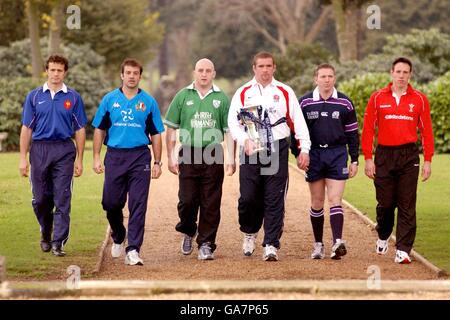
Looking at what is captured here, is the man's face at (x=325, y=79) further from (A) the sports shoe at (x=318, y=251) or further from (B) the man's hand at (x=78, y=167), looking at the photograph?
(B) the man's hand at (x=78, y=167)

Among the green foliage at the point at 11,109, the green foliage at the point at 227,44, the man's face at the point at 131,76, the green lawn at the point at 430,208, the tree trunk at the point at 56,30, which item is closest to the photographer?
the man's face at the point at 131,76

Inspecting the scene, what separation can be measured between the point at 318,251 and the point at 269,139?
1.34 meters

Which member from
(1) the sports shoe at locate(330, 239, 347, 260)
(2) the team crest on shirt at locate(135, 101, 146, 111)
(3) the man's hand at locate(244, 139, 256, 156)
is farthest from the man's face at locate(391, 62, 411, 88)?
(2) the team crest on shirt at locate(135, 101, 146, 111)

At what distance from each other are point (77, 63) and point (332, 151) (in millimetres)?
26345

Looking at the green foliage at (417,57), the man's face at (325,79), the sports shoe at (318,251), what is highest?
the green foliage at (417,57)

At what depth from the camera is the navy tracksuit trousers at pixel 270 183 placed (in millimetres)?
11906

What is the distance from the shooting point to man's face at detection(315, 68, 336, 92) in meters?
11.9

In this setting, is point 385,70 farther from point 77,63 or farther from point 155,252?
point 155,252

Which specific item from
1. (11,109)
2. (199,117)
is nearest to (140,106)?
(199,117)

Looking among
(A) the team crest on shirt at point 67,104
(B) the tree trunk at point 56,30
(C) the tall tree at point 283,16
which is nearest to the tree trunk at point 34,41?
(B) the tree trunk at point 56,30

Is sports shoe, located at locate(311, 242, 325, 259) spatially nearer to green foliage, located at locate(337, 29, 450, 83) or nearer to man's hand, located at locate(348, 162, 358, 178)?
man's hand, located at locate(348, 162, 358, 178)

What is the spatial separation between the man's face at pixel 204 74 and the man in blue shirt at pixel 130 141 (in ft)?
1.76

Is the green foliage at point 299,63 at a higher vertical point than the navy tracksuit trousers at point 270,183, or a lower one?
higher

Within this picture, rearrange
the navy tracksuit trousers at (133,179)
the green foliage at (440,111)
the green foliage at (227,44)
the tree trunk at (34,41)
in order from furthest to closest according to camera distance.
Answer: the green foliage at (227,44) → the tree trunk at (34,41) → the green foliage at (440,111) → the navy tracksuit trousers at (133,179)
